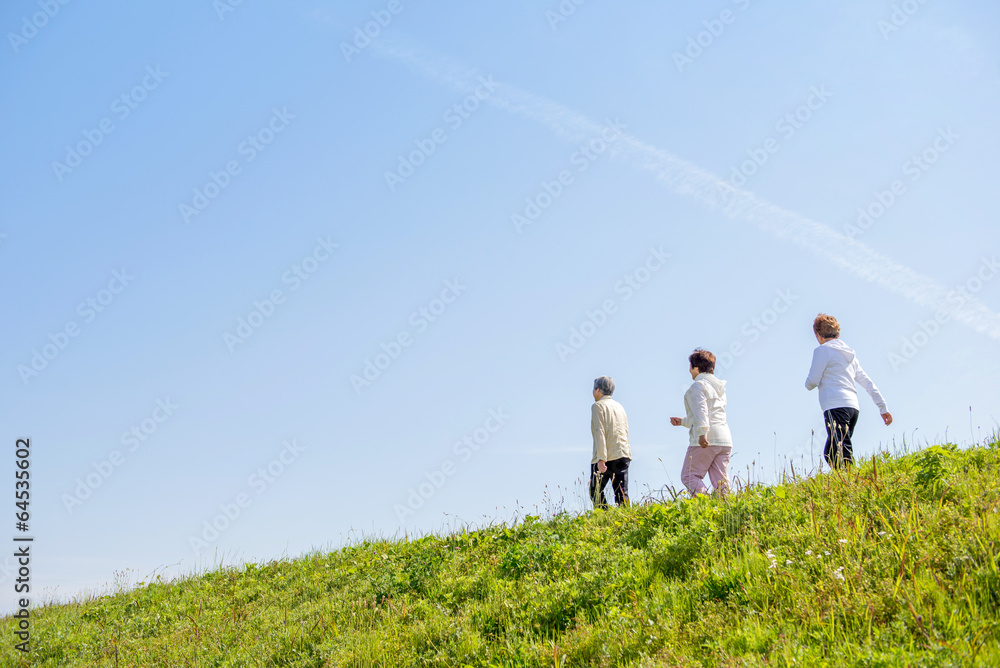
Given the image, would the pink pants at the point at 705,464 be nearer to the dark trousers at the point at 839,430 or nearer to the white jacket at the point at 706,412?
the white jacket at the point at 706,412

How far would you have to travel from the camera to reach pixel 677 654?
17.1 ft

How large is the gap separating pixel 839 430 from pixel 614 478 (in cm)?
361

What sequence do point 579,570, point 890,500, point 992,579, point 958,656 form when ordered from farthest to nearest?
point 579,570
point 890,500
point 992,579
point 958,656

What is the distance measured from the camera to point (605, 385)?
11789 mm

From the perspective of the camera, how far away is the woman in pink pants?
10180 millimetres

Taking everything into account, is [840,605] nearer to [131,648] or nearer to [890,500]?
[890,500]

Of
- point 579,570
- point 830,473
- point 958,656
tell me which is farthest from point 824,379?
point 958,656

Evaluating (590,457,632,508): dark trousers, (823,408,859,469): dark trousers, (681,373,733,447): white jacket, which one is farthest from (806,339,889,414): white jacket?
(590,457,632,508): dark trousers

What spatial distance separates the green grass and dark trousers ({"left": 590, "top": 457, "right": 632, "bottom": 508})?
5.24 ft

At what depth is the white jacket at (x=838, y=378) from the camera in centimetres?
983

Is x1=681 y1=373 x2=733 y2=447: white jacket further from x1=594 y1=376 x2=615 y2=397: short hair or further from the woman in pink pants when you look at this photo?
x1=594 y1=376 x2=615 y2=397: short hair

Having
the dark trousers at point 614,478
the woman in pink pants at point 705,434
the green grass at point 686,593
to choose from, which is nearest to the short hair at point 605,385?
the dark trousers at point 614,478

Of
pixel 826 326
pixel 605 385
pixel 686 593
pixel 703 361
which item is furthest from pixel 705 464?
pixel 686 593

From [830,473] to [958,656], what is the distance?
4.01 meters
